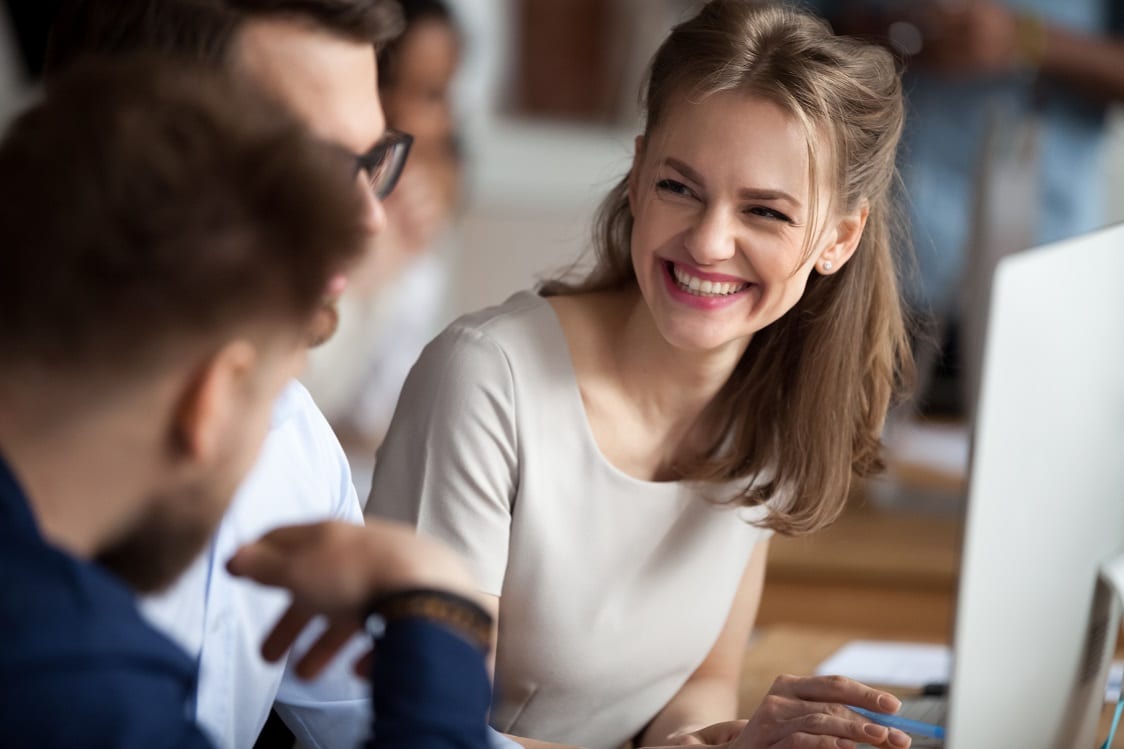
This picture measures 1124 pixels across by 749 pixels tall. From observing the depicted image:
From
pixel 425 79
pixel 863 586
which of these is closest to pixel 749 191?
pixel 863 586

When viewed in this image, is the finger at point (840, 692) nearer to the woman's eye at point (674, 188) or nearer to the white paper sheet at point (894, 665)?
the white paper sheet at point (894, 665)

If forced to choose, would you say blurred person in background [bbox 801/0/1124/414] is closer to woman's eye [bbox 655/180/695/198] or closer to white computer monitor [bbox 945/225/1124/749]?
woman's eye [bbox 655/180/695/198]

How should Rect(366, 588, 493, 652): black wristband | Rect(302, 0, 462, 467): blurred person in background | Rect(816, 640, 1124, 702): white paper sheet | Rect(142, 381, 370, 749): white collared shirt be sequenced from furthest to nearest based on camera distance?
Rect(302, 0, 462, 467): blurred person in background
Rect(816, 640, 1124, 702): white paper sheet
Rect(142, 381, 370, 749): white collared shirt
Rect(366, 588, 493, 652): black wristband

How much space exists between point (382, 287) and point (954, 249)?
1202 mm

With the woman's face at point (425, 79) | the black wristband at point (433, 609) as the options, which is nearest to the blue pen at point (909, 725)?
the black wristband at point (433, 609)

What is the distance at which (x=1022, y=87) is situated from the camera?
2723 millimetres

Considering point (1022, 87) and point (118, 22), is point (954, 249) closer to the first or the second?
point (1022, 87)

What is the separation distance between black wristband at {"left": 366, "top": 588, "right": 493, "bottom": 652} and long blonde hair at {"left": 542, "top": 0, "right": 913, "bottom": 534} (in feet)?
1.96

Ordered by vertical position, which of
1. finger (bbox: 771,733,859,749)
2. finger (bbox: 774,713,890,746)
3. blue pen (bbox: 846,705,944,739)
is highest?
finger (bbox: 774,713,890,746)

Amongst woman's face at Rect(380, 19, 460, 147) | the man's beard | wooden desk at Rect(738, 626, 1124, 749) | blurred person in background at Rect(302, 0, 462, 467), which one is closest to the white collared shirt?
the man's beard

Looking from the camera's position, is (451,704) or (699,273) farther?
(699,273)

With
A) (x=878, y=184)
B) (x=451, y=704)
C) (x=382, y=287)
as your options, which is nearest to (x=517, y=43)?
(x=382, y=287)

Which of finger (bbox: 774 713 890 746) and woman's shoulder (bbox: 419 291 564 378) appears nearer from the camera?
finger (bbox: 774 713 890 746)

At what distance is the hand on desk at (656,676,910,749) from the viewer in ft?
3.31
